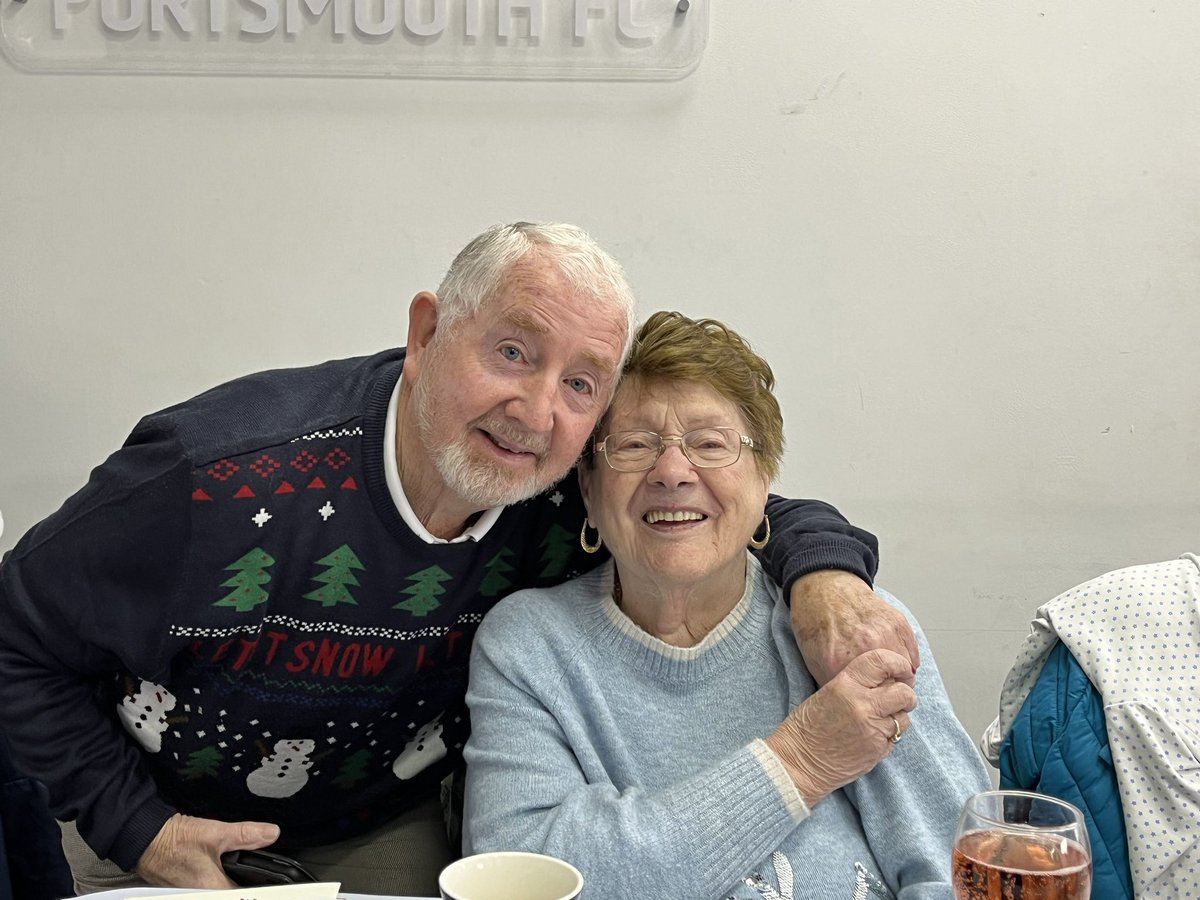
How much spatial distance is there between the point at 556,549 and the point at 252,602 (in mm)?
448

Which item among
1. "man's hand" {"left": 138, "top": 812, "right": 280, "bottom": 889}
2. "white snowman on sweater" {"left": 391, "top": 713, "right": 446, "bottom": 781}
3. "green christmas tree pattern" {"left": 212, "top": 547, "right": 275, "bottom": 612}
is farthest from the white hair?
"man's hand" {"left": 138, "top": 812, "right": 280, "bottom": 889}

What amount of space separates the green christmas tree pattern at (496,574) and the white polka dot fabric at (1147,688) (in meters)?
0.71

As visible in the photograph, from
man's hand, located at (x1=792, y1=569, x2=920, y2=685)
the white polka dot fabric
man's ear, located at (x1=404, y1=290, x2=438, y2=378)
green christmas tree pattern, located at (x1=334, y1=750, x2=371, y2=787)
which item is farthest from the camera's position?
green christmas tree pattern, located at (x1=334, y1=750, x2=371, y2=787)

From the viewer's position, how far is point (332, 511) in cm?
163

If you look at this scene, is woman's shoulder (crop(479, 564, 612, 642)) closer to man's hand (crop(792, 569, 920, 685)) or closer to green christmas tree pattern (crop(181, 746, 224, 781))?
man's hand (crop(792, 569, 920, 685))

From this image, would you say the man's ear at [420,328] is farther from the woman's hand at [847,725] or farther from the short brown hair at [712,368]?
the woman's hand at [847,725]

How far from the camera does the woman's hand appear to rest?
142 centimetres

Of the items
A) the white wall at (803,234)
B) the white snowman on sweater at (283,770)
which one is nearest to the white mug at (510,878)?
the white snowman on sweater at (283,770)

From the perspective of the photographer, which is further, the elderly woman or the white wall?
the white wall

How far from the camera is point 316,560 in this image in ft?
5.34

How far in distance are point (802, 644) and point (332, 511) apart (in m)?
0.66

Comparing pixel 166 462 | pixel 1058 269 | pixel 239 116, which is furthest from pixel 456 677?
pixel 1058 269

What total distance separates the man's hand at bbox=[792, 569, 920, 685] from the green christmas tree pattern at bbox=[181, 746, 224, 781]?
87 cm

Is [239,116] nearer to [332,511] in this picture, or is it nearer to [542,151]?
[542,151]
